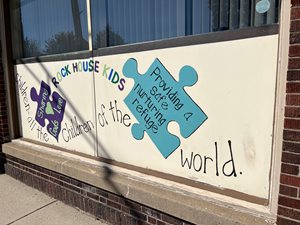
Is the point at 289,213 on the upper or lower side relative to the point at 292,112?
lower

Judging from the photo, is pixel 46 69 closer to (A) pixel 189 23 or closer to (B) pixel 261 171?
(A) pixel 189 23

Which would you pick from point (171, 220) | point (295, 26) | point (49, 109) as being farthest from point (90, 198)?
point (295, 26)

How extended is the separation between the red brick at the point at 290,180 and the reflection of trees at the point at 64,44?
232 cm

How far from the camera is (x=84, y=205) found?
3.19m

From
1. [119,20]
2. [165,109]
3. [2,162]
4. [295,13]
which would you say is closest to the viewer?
[295,13]

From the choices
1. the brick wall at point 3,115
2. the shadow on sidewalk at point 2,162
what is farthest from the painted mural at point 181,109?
the shadow on sidewalk at point 2,162

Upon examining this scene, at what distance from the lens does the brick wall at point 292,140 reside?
169 cm

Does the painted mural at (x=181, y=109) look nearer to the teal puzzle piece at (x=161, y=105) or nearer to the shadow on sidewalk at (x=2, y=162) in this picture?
the teal puzzle piece at (x=161, y=105)

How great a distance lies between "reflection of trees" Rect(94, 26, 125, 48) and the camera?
2.94 meters

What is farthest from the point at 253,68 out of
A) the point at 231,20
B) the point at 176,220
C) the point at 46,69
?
the point at 46,69

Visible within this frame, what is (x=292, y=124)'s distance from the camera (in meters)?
1.73

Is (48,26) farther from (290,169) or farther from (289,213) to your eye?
(289,213)

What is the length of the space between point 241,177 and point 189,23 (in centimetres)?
125

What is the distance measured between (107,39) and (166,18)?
28.8 inches
